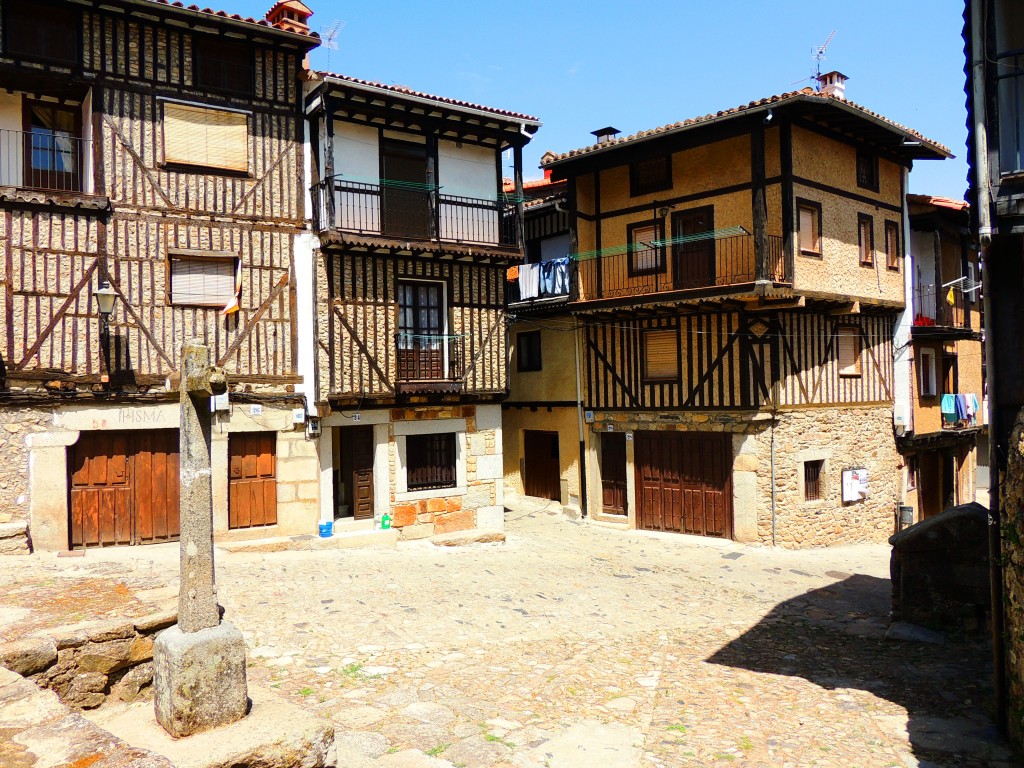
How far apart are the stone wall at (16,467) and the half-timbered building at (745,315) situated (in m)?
12.0

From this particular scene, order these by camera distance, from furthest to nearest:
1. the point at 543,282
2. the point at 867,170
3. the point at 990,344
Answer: the point at 543,282 < the point at 867,170 < the point at 990,344

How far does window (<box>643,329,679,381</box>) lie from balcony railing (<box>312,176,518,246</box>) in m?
4.51

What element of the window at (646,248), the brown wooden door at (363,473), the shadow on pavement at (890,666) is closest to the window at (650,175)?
the window at (646,248)

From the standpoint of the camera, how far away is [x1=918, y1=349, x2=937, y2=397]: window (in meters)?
21.0

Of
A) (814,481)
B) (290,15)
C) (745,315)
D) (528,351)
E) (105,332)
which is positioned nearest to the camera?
(105,332)

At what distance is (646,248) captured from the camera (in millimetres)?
18234

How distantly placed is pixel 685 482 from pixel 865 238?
761 cm

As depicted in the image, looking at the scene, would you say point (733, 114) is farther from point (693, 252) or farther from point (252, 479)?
point (252, 479)

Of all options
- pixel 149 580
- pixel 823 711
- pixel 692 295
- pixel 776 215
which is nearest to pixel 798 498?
pixel 692 295

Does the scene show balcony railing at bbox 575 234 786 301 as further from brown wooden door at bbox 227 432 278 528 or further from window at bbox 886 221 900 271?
brown wooden door at bbox 227 432 278 528

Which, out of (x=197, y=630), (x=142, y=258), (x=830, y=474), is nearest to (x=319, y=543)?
(x=142, y=258)

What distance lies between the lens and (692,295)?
653 inches

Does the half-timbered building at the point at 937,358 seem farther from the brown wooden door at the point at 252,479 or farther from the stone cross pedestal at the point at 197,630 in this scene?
the stone cross pedestal at the point at 197,630

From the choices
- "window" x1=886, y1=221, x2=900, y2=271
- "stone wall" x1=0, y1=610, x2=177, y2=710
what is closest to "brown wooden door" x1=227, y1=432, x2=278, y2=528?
"stone wall" x1=0, y1=610, x2=177, y2=710
